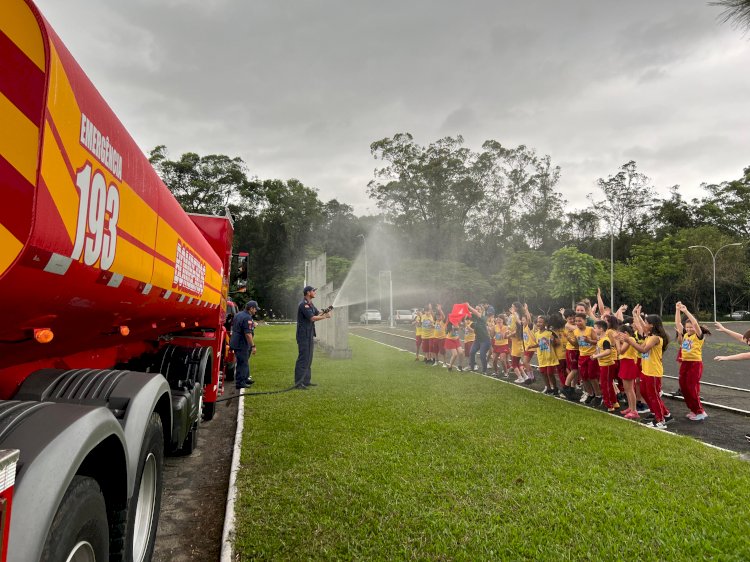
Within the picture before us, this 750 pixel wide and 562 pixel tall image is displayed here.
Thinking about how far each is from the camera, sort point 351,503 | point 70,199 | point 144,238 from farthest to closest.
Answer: point 351,503, point 144,238, point 70,199

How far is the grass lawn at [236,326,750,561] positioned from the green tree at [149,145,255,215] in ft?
142

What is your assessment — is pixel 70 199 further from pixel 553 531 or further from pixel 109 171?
pixel 553 531

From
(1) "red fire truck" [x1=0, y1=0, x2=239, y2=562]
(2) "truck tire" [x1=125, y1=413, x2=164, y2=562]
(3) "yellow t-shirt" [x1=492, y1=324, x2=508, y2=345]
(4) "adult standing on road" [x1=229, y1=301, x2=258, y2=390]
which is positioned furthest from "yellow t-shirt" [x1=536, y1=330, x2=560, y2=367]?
(2) "truck tire" [x1=125, y1=413, x2=164, y2=562]

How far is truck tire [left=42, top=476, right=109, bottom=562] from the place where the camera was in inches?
64.7

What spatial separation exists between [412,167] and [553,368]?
5056 centimetres

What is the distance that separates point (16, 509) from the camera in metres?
1.50

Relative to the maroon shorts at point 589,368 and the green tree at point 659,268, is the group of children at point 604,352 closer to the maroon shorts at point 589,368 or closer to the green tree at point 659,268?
the maroon shorts at point 589,368

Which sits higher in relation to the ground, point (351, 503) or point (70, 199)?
point (70, 199)

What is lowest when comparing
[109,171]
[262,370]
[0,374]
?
[262,370]

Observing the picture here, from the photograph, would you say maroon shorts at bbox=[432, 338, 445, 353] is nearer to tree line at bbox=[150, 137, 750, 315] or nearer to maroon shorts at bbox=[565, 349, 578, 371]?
maroon shorts at bbox=[565, 349, 578, 371]

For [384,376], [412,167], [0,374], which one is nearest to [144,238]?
[0,374]

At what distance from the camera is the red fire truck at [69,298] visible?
151 cm

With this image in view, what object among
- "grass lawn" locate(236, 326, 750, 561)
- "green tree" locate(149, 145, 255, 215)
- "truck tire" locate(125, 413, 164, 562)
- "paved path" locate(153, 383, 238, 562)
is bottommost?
"paved path" locate(153, 383, 238, 562)

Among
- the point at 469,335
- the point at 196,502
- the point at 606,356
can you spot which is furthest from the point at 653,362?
the point at 469,335
